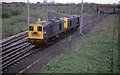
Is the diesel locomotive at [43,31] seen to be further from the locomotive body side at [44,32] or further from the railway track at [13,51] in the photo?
the railway track at [13,51]

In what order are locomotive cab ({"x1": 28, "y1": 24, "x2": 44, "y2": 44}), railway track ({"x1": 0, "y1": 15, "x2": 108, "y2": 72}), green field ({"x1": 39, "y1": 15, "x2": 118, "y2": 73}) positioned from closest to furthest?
green field ({"x1": 39, "y1": 15, "x2": 118, "y2": 73}) → railway track ({"x1": 0, "y1": 15, "x2": 108, "y2": 72}) → locomotive cab ({"x1": 28, "y1": 24, "x2": 44, "y2": 44})

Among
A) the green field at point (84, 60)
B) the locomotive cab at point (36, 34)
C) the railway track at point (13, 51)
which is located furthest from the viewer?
the locomotive cab at point (36, 34)

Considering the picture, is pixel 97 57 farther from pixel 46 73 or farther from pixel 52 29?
pixel 52 29

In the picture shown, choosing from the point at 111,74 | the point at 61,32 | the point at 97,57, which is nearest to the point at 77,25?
the point at 61,32

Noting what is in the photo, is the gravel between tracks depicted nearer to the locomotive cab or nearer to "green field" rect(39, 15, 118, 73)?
"green field" rect(39, 15, 118, 73)

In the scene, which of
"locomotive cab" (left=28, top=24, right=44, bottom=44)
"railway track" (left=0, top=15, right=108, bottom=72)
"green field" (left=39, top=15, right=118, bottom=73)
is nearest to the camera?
"green field" (left=39, top=15, right=118, bottom=73)

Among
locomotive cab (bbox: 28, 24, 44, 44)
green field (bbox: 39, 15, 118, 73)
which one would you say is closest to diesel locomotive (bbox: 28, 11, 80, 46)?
locomotive cab (bbox: 28, 24, 44, 44)

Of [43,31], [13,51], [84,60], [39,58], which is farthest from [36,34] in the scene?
[84,60]

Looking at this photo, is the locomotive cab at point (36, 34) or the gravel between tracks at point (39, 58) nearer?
the gravel between tracks at point (39, 58)

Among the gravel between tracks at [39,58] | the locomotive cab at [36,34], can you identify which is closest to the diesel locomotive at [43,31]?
the locomotive cab at [36,34]

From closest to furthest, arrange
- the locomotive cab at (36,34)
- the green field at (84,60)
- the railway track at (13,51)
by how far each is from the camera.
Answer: the green field at (84,60), the railway track at (13,51), the locomotive cab at (36,34)

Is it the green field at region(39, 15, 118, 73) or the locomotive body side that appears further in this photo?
the locomotive body side

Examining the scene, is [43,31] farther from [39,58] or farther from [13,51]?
[39,58]

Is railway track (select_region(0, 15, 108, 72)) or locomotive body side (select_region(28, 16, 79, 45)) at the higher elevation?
locomotive body side (select_region(28, 16, 79, 45))
